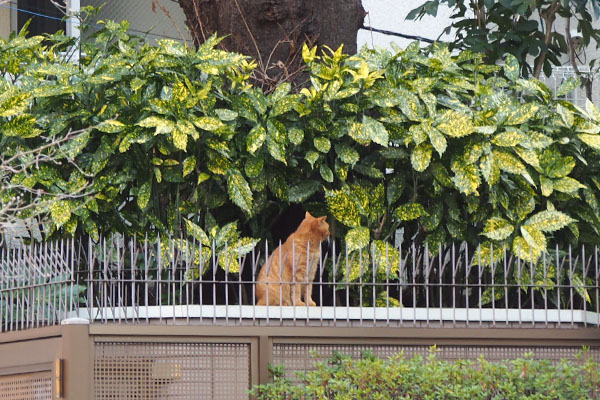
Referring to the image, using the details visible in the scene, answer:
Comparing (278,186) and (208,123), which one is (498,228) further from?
(208,123)

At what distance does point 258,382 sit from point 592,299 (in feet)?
9.16

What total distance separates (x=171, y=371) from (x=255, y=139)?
1636 millimetres

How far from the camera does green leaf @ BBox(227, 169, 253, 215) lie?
677 cm

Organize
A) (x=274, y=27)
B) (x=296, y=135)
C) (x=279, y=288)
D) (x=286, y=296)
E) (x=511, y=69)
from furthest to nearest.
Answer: (x=274, y=27) → (x=511, y=69) → (x=296, y=135) → (x=286, y=296) → (x=279, y=288)

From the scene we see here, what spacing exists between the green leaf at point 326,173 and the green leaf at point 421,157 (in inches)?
21.5

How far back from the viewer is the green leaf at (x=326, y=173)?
22.7 feet

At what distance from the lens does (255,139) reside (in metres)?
6.71

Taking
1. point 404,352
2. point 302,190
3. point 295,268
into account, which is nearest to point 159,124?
point 302,190

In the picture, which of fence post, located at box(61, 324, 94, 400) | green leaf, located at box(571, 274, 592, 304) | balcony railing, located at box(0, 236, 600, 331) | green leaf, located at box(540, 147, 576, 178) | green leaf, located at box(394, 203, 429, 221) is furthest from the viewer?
green leaf, located at box(540, 147, 576, 178)

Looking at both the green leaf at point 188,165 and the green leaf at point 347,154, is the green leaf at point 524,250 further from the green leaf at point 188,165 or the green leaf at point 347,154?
the green leaf at point 188,165

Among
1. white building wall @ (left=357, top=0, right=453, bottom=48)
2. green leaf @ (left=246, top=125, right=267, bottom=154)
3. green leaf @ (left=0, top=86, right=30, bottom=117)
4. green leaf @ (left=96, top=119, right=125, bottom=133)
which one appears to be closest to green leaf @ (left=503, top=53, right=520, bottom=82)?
green leaf @ (left=246, top=125, right=267, bottom=154)

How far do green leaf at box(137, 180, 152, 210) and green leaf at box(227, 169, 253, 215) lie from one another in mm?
530

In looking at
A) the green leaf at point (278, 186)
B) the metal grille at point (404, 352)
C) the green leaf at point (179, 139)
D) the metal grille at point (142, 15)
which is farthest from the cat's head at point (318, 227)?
the metal grille at point (142, 15)

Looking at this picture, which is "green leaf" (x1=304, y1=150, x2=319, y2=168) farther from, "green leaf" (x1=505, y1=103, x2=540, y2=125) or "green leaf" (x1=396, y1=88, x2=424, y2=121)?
"green leaf" (x1=505, y1=103, x2=540, y2=125)
